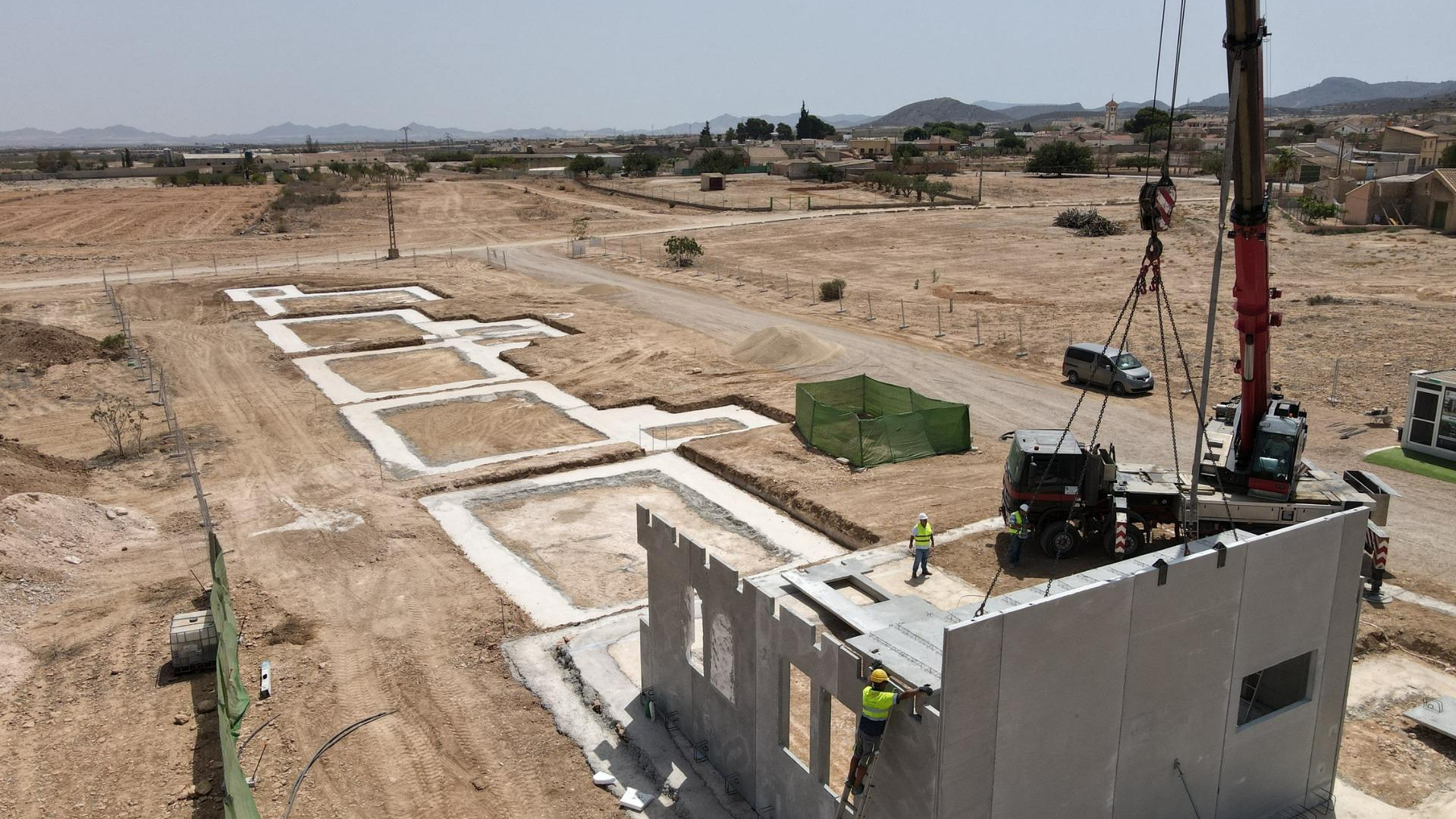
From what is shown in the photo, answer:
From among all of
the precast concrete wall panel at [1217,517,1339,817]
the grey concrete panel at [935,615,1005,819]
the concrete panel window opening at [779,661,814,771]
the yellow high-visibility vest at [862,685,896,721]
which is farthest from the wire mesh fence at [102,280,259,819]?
the precast concrete wall panel at [1217,517,1339,817]

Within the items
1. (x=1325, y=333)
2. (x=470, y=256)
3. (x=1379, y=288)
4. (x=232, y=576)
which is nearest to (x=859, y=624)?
(x=232, y=576)

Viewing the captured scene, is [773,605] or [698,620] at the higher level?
[773,605]

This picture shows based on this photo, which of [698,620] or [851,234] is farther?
[851,234]

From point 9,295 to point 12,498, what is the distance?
35760mm

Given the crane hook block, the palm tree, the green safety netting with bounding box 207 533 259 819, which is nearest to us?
the green safety netting with bounding box 207 533 259 819

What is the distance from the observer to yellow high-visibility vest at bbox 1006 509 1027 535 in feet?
56.7

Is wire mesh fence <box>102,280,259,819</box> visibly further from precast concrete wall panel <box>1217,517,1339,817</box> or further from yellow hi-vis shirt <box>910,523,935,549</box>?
yellow hi-vis shirt <box>910,523,935,549</box>

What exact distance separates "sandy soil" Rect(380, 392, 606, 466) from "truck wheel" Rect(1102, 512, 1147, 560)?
13656mm

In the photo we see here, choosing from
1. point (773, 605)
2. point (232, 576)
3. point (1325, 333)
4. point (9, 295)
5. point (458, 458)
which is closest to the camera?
point (773, 605)

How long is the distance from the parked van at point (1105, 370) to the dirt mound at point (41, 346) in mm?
33067

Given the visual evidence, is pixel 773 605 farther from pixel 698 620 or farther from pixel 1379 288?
pixel 1379 288

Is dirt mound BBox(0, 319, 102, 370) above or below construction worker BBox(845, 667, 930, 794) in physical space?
below

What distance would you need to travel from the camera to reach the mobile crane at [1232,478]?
51.6 ft

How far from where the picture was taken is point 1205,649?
10.1 meters
